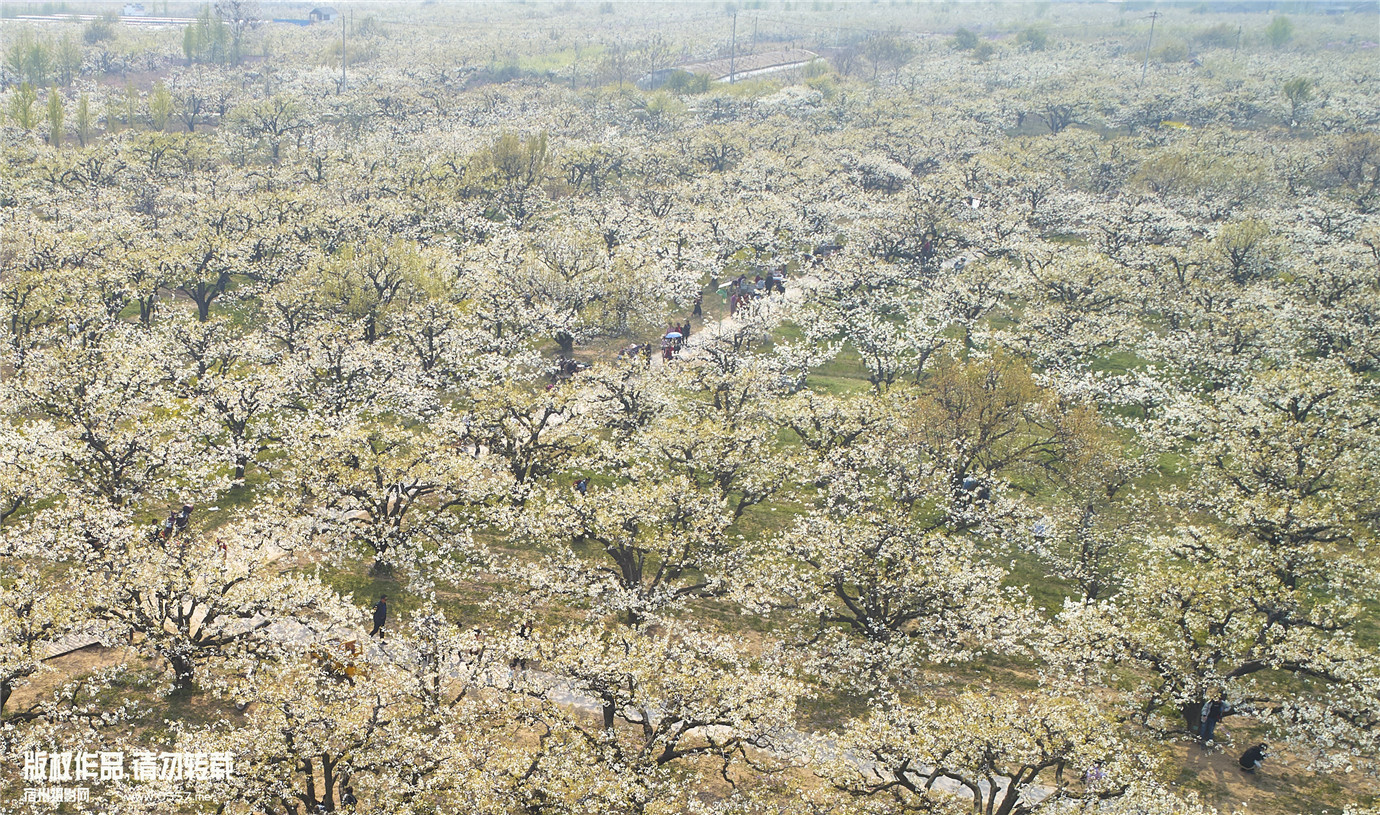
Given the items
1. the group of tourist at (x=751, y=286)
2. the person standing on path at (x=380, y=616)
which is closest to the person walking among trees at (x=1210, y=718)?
the person standing on path at (x=380, y=616)

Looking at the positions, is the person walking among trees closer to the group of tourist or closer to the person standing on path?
the person standing on path

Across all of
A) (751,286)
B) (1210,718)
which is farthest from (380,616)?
(751,286)

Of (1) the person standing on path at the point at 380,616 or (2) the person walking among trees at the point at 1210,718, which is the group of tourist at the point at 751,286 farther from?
(2) the person walking among trees at the point at 1210,718

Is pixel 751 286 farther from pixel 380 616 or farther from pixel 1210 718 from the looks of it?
pixel 1210 718

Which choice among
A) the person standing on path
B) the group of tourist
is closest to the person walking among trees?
the person standing on path

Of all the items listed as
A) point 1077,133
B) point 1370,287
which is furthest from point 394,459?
point 1077,133

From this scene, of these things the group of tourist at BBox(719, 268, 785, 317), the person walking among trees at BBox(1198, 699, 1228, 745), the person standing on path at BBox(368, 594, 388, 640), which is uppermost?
the group of tourist at BBox(719, 268, 785, 317)

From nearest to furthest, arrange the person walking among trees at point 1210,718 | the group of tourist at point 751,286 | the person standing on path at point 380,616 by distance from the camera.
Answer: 1. the person walking among trees at point 1210,718
2. the person standing on path at point 380,616
3. the group of tourist at point 751,286

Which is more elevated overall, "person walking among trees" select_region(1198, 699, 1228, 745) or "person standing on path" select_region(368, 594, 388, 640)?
"person standing on path" select_region(368, 594, 388, 640)

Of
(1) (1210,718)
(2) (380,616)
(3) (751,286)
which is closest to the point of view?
(1) (1210,718)

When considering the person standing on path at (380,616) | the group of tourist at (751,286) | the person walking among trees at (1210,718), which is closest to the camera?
the person walking among trees at (1210,718)

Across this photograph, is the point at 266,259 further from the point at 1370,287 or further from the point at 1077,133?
the point at 1077,133
